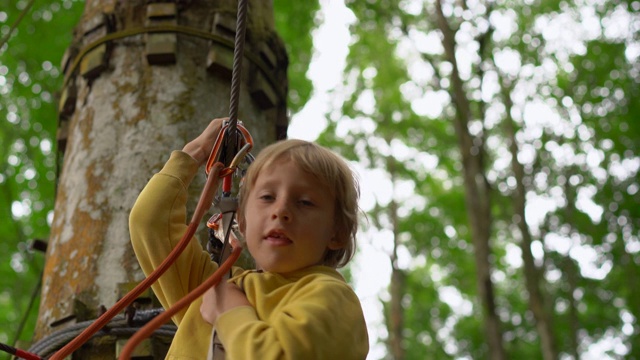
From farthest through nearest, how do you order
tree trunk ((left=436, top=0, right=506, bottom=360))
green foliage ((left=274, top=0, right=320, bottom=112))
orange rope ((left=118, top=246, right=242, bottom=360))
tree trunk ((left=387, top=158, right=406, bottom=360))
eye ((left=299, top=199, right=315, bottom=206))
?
1. tree trunk ((left=387, top=158, right=406, bottom=360))
2. tree trunk ((left=436, top=0, right=506, bottom=360))
3. green foliage ((left=274, top=0, right=320, bottom=112))
4. eye ((left=299, top=199, right=315, bottom=206))
5. orange rope ((left=118, top=246, right=242, bottom=360))

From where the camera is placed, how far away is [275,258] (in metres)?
1.41

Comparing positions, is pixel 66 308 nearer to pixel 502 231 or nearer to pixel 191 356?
pixel 191 356

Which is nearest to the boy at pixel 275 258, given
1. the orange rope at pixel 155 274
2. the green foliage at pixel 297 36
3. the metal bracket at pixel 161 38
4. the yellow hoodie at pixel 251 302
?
the yellow hoodie at pixel 251 302

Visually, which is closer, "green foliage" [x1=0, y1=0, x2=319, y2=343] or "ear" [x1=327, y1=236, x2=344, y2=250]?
"ear" [x1=327, y1=236, x2=344, y2=250]

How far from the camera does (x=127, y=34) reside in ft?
8.25

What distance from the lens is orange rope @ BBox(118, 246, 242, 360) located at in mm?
1071

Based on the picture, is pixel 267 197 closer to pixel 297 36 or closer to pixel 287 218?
pixel 287 218

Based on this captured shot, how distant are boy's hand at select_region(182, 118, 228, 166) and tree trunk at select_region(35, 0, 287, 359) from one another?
0.42 m

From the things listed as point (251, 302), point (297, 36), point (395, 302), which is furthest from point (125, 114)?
point (395, 302)

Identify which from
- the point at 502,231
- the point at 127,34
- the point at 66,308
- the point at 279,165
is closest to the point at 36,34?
the point at 127,34

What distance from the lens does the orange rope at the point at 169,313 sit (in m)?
1.07

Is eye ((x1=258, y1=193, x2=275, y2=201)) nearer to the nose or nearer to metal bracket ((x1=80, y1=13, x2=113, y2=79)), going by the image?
the nose

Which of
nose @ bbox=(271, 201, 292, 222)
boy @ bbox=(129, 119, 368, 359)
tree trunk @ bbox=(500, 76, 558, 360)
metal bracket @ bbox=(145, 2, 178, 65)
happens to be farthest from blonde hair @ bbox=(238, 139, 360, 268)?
tree trunk @ bbox=(500, 76, 558, 360)

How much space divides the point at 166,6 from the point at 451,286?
17.1 m
